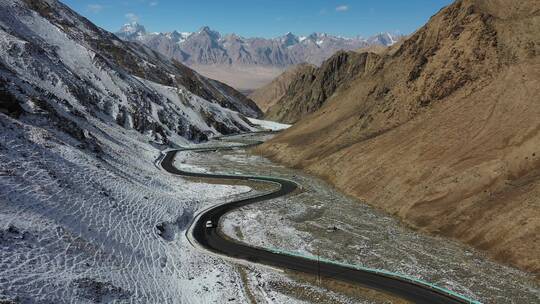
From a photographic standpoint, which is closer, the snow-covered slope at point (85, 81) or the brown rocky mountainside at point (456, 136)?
the brown rocky mountainside at point (456, 136)

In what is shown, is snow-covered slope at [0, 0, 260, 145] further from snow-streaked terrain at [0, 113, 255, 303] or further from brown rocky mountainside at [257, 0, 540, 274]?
brown rocky mountainside at [257, 0, 540, 274]

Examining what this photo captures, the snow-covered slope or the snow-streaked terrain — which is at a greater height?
the snow-covered slope

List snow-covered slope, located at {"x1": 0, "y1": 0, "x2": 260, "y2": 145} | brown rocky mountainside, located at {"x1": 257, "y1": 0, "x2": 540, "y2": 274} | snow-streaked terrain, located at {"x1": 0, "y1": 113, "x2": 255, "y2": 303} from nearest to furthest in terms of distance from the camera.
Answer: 1. snow-streaked terrain, located at {"x1": 0, "y1": 113, "x2": 255, "y2": 303}
2. brown rocky mountainside, located at {"x1": 257, "y1": 0, "x2": 540, "y2": 274}
3. snow-covered slope, located at {"x1": 0, "y1": 0, "x2": 260, "y2": 145}

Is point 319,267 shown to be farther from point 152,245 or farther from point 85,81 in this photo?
point 85,81

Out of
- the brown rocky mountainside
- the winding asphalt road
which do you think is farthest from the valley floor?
the brown rocky mountainside

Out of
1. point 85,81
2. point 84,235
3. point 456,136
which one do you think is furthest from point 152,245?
point 85,81

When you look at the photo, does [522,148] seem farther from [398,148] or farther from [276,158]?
[276,158]

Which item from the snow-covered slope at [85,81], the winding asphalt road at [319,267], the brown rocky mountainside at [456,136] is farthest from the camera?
the snow-covered slope at [85,81]

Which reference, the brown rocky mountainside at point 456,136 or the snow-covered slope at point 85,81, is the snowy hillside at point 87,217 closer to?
the snow-covered slope at point 85,81

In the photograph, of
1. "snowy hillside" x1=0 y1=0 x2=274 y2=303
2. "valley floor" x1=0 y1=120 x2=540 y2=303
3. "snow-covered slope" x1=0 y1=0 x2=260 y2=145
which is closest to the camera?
"snowy hillside" x1=0 y1=0 x2=274 y2=303

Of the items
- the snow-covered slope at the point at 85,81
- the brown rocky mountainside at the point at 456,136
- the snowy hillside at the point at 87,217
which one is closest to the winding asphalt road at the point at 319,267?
the snowy hillside at the point at 87,217
